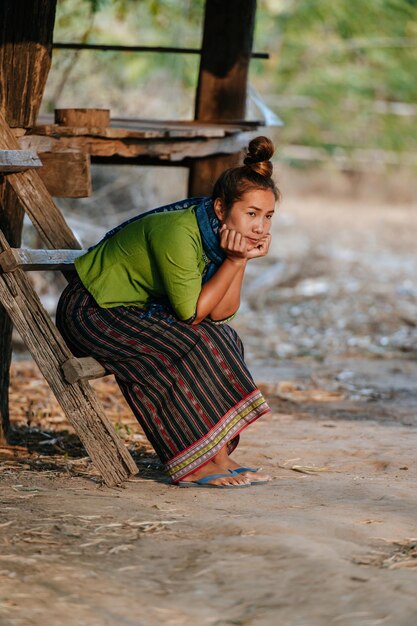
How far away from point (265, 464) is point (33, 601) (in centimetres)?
211

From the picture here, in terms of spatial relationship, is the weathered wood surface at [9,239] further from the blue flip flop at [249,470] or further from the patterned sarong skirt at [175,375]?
the blue flip flop at [249,470]

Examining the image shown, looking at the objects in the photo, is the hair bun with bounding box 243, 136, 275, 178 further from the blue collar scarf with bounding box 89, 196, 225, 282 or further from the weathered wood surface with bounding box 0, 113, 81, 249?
the weathered wood surface with bounding box 0, 113, 81, 249

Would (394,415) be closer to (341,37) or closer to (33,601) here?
(33,601)


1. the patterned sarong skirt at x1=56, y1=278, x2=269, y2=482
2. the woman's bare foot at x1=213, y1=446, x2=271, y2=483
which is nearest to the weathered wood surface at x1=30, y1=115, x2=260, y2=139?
the patterned sarong skirt at x1=56, y1=278, x2=269, y2=482

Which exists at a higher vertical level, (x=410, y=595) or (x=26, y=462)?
(x=410, y=595)

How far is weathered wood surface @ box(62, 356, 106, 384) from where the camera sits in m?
4.18

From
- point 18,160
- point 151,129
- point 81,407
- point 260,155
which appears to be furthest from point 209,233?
point 151,129

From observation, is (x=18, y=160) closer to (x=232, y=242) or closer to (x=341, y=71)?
(x=232, y=242)

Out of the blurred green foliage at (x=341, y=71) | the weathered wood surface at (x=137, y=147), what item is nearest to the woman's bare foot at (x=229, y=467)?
the weathered wood surface at (x=137, y=147)

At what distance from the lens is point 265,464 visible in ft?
15.9

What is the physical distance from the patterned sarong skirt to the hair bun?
665mm

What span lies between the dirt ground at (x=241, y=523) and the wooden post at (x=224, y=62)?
1.69 m

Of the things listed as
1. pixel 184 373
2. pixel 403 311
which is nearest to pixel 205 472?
pixel 184 373

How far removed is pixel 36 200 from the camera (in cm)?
467
